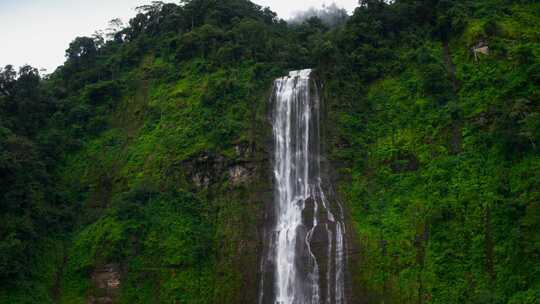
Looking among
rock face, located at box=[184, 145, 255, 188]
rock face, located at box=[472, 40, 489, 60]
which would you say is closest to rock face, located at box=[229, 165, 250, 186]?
rock face, located at box=[184, 145, 255, 188]

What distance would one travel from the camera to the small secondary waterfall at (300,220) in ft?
96.2

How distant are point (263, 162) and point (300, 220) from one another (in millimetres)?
5470

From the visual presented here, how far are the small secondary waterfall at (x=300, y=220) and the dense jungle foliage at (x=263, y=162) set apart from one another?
97 cm

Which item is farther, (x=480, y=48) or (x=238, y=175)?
(x=480, y=48)

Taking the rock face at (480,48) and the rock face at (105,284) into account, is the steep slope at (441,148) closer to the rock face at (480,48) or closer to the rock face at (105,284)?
the rock face at (480,48)

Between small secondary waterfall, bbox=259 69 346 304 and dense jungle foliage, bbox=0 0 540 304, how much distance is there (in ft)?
3.17

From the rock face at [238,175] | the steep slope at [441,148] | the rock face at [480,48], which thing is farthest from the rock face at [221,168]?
the rock face at [480,48]

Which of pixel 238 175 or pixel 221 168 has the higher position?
pixel 221 168

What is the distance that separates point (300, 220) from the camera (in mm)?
32594

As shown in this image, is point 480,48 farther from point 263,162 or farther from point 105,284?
point 105,284

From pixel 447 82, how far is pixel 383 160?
7.39m

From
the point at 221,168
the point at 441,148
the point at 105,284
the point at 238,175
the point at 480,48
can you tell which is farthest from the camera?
the point at 480,48

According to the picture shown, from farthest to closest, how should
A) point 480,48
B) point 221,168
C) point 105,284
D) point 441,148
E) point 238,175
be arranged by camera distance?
point 480,48
point 221,168
point 238,175
point 441,148
point 105,284

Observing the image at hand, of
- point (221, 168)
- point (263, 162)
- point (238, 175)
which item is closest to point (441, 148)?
point (263, 162)
